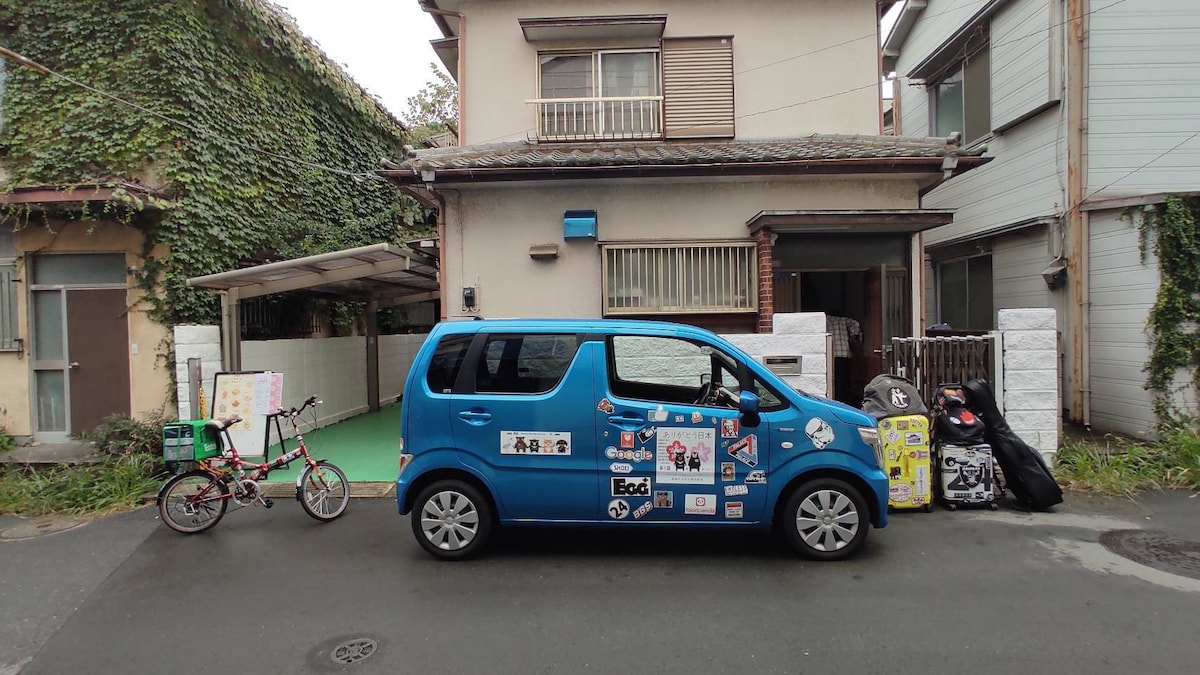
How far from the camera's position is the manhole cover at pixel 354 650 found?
3373mm

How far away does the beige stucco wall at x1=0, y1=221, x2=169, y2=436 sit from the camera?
7941 millimetres

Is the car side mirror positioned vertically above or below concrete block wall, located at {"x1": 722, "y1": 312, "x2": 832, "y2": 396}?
below

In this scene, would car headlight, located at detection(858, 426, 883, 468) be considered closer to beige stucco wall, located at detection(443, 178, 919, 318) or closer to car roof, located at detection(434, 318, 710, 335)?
car roof, located at detection(434, 318, 710, 335)

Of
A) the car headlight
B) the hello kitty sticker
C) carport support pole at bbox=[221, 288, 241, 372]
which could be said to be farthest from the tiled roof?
the hello kitty sticker

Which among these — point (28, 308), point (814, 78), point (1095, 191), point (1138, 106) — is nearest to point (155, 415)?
point (28, 308)

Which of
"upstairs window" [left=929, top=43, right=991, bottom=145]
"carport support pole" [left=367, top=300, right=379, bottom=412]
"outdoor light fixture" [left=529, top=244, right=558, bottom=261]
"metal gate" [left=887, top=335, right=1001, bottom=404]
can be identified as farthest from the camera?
"carport support pole" [left=367, top=300, right=379, bottom=412]

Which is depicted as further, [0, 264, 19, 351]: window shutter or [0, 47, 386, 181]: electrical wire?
[0, 264, 19, 351]: window shutter

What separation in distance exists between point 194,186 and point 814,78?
358 inches

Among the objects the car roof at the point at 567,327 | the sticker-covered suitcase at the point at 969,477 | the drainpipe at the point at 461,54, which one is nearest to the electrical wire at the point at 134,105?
the drainpipe at the point at 461,54

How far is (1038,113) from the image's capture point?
357 inches

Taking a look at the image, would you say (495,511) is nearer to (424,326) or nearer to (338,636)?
(338,636)

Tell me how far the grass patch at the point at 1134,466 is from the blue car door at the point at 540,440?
18.0 ft

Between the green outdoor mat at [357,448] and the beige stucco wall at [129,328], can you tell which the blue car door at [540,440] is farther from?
the beige stucco wall at [129,328]

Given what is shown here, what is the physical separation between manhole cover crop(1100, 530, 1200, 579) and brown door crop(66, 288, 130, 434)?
1116 cm
